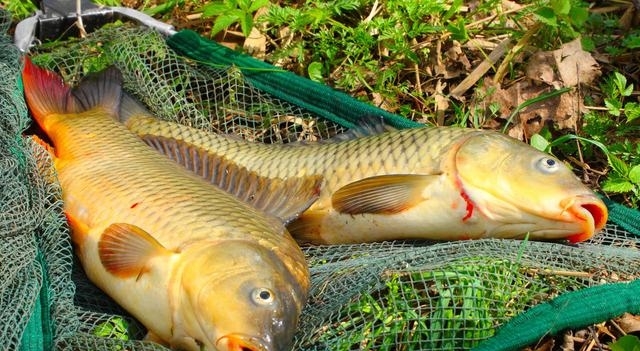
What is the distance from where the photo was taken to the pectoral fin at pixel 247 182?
2.96m

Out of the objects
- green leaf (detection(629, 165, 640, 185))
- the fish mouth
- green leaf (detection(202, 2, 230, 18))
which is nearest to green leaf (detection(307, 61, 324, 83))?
green leaf (detection(202, 2, 230, 18))

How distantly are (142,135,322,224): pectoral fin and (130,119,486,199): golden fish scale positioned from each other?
0.04m

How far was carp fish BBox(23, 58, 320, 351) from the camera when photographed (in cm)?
243

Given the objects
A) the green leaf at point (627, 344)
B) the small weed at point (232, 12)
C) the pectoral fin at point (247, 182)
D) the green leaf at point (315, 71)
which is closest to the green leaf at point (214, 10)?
the small weed at point (232, 12)

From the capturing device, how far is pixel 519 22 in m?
4.42

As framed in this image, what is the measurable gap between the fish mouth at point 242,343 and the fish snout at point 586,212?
3.62 feet

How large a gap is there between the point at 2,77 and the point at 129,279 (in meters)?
0.93

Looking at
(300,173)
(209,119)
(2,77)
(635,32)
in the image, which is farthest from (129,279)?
(635,32)

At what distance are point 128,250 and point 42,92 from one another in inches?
38.2

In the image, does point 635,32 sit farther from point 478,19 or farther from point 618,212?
point 618,212

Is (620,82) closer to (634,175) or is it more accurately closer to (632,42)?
(632,42)

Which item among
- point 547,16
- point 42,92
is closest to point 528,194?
point 547,16

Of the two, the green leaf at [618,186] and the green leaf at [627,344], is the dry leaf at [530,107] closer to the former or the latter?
the green leaf at [618,186]

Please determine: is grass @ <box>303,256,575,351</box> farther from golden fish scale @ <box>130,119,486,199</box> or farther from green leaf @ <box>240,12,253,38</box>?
green leaf @ <box>240,12,253,38</box>
